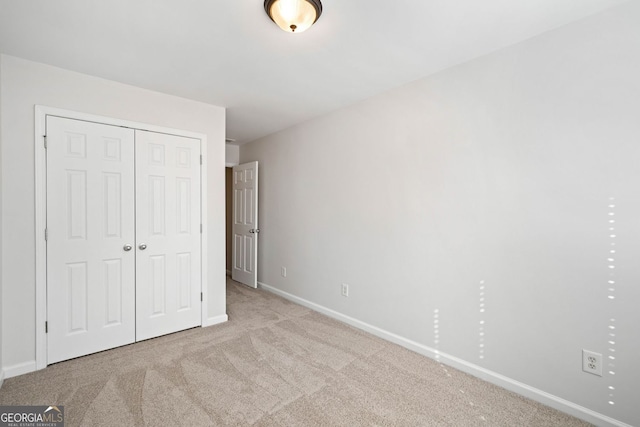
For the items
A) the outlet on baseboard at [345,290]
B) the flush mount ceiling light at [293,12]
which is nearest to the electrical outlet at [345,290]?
the outlet on baseboard at [345,290]

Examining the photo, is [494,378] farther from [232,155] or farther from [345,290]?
[232,155]

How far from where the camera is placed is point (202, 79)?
8.39 ft

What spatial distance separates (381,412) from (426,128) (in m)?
2.19

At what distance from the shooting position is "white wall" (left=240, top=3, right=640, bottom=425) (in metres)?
1.67

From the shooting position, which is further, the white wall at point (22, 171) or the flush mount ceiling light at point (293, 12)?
the white wall at point (22, 171)

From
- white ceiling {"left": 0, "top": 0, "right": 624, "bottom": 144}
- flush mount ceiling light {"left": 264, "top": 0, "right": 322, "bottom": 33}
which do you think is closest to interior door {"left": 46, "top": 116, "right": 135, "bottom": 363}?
white ceiling {"left": 0, "top": 0, "right": 624, "bottom": 144}

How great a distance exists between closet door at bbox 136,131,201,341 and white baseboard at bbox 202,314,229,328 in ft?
0.38

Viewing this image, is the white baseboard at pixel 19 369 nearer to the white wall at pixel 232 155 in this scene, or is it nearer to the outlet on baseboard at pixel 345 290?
the outlet on baseboard at pixel 345 290

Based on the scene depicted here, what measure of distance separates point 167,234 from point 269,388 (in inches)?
70.5

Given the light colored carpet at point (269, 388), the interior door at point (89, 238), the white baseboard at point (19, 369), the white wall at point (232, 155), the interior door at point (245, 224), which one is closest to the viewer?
the light colored carpet at point (269, 388)

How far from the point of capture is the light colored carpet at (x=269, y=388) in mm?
1778

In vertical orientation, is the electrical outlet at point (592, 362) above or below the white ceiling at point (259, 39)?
below

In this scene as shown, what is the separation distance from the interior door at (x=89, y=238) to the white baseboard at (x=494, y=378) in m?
2.23

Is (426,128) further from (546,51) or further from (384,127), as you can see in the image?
(546,51)
